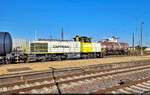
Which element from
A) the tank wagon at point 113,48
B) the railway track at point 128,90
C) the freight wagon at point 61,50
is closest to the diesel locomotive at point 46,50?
the freight wagon at point 61,50

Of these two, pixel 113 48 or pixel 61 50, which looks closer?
pixel 61 50

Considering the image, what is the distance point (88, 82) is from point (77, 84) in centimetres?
87

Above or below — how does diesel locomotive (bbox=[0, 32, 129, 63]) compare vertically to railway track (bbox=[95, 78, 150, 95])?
above

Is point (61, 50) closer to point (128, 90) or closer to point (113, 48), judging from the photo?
point (128, 90)

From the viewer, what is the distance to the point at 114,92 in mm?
5875

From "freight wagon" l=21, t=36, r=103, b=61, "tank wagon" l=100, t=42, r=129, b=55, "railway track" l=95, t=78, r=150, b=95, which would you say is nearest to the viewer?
"railway track" l=95, t=78, r=150, b=95

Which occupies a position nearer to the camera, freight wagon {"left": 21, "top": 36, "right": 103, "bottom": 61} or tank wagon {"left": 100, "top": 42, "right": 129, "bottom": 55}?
freight wagon {"left": 21, "top": 36, "right": 103, "bottom": 61}

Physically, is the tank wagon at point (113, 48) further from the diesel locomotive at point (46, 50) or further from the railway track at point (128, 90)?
the railway track at point (128, 90)

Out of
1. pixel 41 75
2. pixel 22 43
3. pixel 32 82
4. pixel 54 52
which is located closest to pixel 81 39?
pixel 54 52

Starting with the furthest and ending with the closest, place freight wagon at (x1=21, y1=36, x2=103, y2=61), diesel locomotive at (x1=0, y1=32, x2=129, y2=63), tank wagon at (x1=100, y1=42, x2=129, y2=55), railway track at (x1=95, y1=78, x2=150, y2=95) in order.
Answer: tank wagon at (x1=100, y1=42, x2=129, y2=55) → freight wagon at (x1=21, y1=36, x2=103, y2=61) → diesel locomotive at (x1=0, y1=32, x2=129, y2=63) → railway track at (x1=95, y1=78, x2=150, y2=95)

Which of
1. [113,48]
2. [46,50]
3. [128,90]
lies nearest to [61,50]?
[46,50]

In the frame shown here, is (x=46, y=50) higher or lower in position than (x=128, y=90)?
higher

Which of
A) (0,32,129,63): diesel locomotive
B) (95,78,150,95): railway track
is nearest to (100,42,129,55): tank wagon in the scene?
(0,32,129,63): diesel locomotive

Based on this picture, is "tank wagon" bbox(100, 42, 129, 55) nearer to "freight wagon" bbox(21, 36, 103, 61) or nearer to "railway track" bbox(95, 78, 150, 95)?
"freight wagon" bbox(21, 36, 103, 61)
